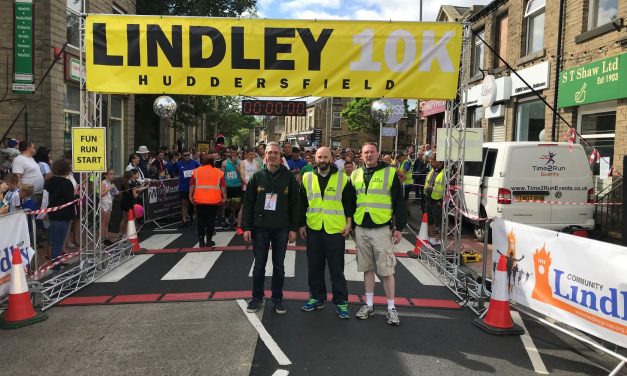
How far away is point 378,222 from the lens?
5203 millimetres

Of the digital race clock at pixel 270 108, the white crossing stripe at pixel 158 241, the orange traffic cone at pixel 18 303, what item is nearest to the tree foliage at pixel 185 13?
the digital race clock at pixel 270 108

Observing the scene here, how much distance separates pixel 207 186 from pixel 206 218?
2.29 ft

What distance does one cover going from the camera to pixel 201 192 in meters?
8.70

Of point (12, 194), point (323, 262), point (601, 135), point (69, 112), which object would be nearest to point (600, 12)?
point (601, 135)

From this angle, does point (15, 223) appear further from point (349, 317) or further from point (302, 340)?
point (349, 317)

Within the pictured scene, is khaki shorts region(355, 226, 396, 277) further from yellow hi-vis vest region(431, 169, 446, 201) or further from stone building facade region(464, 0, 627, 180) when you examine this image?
yellow hi-vis vest region(431, 169, 446, 201)

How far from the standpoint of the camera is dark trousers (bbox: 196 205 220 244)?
8883mm

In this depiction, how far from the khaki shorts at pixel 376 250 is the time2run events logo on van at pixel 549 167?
16.0 feet

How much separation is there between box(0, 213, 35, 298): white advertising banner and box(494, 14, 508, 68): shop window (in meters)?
16.3

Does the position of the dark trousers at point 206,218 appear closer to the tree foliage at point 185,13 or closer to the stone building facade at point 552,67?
the stone building facade at point 552,67

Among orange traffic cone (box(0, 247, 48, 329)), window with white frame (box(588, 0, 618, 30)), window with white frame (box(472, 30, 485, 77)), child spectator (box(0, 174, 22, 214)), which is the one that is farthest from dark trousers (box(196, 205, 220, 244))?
window with white frame (box(472, 30, 485, 77))

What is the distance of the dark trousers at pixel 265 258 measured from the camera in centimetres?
549

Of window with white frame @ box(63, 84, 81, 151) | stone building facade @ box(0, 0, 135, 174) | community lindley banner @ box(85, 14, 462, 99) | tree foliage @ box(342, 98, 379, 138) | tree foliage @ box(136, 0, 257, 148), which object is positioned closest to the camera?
community lindley banner @ box(85, 14, 462, 99)

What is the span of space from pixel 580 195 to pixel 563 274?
5.14 m
